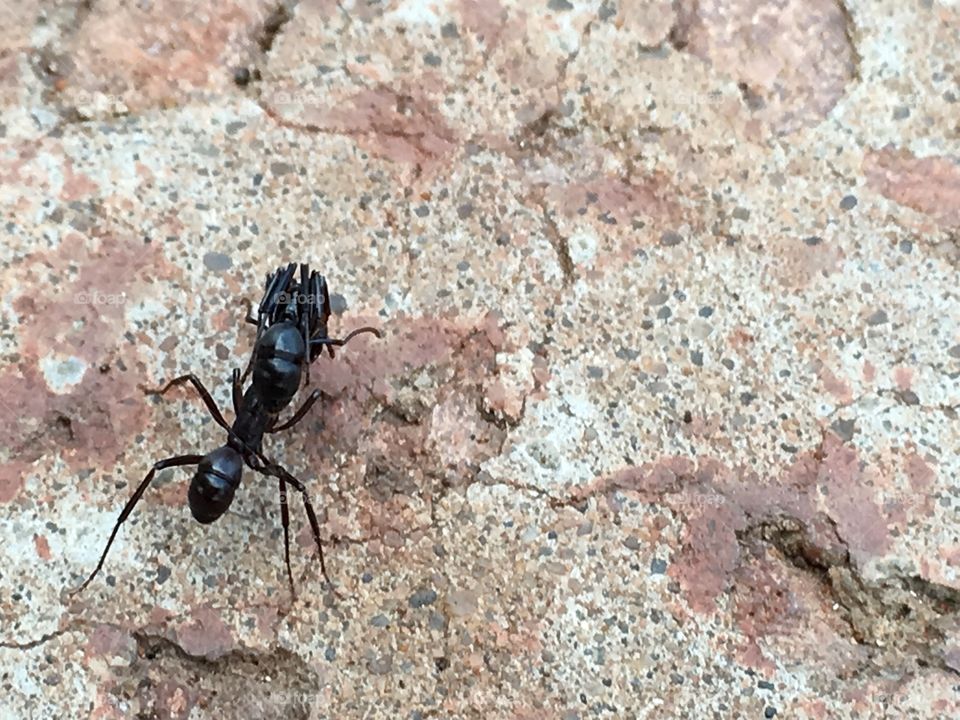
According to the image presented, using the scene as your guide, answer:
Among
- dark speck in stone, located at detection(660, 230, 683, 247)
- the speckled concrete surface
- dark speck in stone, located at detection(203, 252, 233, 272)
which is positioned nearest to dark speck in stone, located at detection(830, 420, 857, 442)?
the speckled concrete surface

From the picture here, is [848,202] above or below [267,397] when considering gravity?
above

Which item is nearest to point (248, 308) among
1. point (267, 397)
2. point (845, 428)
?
point (267, 397)

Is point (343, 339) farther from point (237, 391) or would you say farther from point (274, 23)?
point (274, 23)

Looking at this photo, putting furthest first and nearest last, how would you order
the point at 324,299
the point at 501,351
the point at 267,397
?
the point at 501,351
the point at 324,299
the point at 267,397

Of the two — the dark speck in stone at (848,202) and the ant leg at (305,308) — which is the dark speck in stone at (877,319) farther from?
the ant leg at (305,308)

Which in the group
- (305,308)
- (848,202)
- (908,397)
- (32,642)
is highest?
(848,202)

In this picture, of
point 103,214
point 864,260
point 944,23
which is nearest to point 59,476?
point 103,214

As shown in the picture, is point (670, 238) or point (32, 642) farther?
point (670, 238)

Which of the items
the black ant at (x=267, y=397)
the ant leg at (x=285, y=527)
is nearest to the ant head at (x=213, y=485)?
the black ant at (x=267, y=397)
